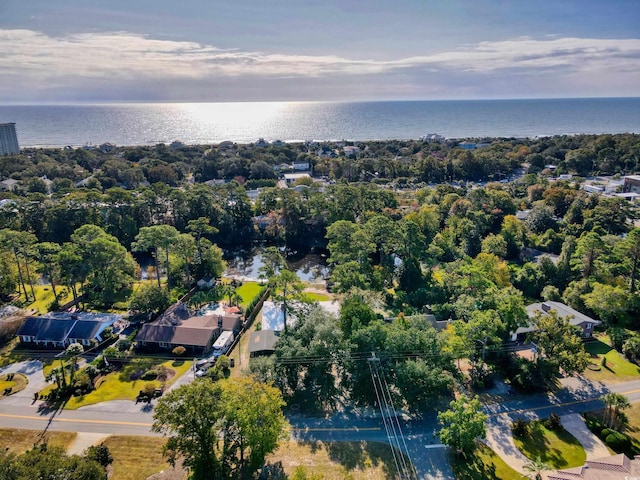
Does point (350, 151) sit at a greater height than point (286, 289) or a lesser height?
lesser

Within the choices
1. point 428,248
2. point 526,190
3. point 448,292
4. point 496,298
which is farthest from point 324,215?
point 526,190

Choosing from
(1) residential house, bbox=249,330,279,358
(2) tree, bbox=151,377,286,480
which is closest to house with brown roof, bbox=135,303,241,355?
(1) residential house, bbox=249,330,279,358

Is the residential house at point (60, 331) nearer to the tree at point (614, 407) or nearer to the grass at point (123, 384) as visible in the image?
the grass at point (123, 384)

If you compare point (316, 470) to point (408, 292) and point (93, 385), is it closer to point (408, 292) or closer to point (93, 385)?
point (93, 385)

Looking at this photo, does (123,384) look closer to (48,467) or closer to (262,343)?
(262,343)

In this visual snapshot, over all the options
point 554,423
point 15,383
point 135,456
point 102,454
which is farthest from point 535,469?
point 15,383
